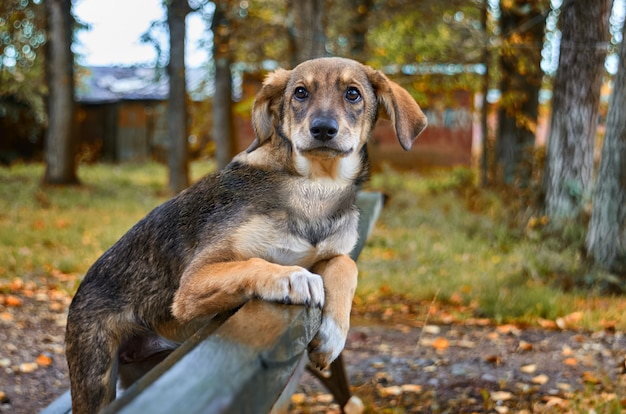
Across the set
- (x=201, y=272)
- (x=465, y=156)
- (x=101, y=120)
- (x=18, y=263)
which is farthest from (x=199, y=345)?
(x=101, y=120)

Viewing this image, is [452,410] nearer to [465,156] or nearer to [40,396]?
[40,396]

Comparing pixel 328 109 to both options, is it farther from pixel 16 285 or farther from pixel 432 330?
pixel 16 285

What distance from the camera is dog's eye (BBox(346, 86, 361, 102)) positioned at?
3.22 meters

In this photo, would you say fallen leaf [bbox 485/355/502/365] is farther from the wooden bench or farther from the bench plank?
the bench plank

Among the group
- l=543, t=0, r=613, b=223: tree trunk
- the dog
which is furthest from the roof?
the dog

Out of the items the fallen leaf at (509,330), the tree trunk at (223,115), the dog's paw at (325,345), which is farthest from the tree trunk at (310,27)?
the dog's paw at (325,345)

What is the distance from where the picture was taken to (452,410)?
4.28 metres

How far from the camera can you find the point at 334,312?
8.53 ft

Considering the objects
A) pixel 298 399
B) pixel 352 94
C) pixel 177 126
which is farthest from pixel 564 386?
pixel 177 126

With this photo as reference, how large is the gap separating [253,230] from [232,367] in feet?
4.23

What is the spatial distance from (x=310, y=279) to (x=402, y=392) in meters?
2.53

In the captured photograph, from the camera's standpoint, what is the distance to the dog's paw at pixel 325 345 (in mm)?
2508

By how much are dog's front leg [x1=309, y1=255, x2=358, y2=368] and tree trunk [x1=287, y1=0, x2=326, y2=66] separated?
23.8 feet

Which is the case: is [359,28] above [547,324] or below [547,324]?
above
